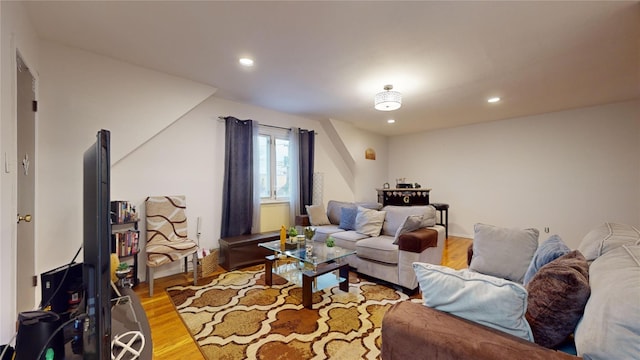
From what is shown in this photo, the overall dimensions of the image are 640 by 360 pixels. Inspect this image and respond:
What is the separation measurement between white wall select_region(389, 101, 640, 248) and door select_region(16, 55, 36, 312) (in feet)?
20.9

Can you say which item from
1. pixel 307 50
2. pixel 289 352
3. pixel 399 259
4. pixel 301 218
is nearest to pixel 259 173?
pixel 301 218

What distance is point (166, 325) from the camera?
7.02 ft

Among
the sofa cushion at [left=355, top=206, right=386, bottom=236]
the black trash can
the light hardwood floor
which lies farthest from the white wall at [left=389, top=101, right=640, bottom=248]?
the black trash can

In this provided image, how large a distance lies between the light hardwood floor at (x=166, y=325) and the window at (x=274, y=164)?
1.63 m

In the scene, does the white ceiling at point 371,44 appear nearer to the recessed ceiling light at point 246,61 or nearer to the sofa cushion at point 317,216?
the recessed ceiling light at point 246,61

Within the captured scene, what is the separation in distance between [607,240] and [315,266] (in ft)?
6.94

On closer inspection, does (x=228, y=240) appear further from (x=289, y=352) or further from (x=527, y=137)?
(x=527, y=137)

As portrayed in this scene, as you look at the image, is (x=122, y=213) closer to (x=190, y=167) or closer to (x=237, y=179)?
(x=190, y=167)

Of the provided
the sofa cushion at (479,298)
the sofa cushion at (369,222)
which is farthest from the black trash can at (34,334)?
the sofa cushion at (369,222)

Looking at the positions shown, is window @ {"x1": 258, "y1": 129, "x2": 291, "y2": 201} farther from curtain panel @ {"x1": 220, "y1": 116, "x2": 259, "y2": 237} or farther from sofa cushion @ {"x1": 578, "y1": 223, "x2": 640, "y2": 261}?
sofa cushion @ {"x1": 578, "y1": 223, "x2": 640, "y2": 261}

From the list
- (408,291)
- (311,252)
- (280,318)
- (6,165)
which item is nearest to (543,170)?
(408,291)

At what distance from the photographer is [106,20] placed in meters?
1.98

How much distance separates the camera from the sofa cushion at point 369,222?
3479mm

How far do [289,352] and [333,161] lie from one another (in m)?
4.00
